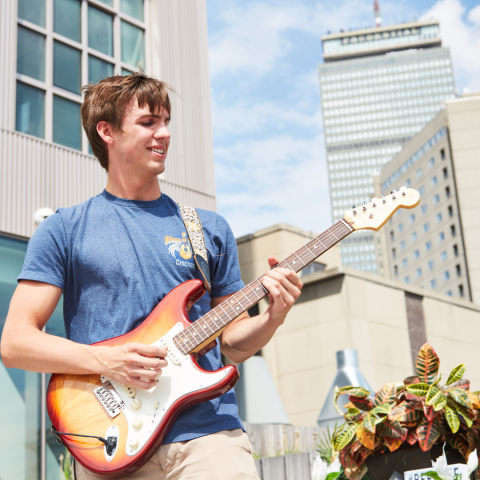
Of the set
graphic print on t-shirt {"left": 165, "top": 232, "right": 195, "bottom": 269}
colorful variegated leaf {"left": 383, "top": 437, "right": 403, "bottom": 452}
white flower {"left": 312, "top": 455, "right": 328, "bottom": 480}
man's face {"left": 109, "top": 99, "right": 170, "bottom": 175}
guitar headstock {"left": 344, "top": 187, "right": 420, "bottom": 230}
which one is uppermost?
man's face {"left": 109, "top": 99, "right": 170, "bottom": 175}

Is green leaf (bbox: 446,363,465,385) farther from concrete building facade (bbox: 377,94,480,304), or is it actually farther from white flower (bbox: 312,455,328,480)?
concrete building facade (bbox: 377,94,480,304)

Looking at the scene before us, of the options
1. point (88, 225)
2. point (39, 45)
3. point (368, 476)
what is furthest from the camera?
point (39, 45)

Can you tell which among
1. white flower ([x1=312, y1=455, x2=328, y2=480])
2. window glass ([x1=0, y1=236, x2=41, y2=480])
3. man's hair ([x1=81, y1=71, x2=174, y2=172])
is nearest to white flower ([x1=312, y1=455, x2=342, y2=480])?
white flower ([x1=312, y1=455, x2=328, y2=480])

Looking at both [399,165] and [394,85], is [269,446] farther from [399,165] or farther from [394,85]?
[394,85]

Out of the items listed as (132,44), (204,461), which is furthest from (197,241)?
(132,44)

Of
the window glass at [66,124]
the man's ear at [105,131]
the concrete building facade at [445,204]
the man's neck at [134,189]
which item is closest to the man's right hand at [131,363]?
the man's neck at [134,189]

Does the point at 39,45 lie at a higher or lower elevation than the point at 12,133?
higher

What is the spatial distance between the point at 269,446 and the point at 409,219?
84681 millimetres

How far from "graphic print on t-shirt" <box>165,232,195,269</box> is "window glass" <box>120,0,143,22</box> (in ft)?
28.3

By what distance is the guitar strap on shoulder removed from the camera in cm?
246

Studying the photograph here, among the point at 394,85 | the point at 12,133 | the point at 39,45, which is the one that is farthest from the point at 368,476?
the point at 394,85

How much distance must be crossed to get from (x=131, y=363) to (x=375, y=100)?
17661 cm

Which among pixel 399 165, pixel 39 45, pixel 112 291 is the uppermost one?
pixel 399 165

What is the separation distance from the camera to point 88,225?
8.05 feet
